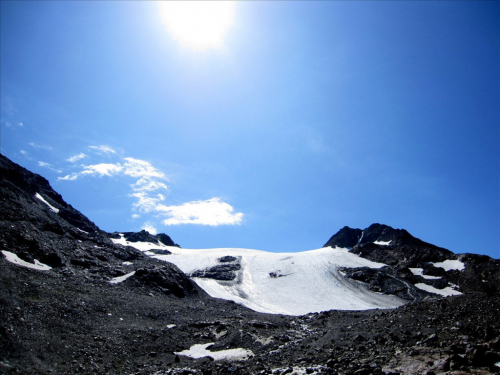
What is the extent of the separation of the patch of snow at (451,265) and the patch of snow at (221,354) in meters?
72.4

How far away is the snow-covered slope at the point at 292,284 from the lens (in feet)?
180

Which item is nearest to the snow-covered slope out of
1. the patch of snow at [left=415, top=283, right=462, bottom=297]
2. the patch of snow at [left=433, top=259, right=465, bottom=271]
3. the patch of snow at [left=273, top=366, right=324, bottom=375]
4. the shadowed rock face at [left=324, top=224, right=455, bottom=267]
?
the shadowed rock face at [left=324, top=224, right=455, bottom=267]

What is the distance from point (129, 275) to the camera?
1672 inches

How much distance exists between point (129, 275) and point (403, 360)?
125ft

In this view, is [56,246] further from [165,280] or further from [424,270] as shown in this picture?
[424,270]

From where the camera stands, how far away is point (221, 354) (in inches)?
773

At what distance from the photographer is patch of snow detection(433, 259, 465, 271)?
73.1 meters

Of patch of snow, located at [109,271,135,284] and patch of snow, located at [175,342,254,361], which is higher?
patch of snow, located at [109,271,135,284]

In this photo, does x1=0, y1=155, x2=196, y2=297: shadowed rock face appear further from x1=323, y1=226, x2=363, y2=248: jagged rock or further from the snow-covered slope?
x1=323, y1=226, x2=363, y2=248: jagged rock

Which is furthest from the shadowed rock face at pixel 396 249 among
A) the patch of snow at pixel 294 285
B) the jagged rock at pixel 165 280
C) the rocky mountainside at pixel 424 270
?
the jagged rock at pixel 165 280

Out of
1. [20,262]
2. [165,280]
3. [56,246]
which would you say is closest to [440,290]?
[165,280]

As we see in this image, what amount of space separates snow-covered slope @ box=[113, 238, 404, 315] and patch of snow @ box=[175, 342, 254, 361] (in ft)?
99.1

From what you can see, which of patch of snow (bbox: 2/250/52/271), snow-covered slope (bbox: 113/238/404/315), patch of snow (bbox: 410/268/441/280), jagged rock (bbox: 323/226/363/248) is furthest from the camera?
jagged rock (bbox: 323/226/363/248)

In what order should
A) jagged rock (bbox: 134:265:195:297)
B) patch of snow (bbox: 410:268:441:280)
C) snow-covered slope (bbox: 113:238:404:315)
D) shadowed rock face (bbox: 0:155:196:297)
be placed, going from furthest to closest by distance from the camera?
1. patch of snow (bbox: 410:268:441:280)
2. snow-covered slope (bbox: 113:238:404:315)
3. jagged rock (bbox: 134:265:195:297)
4. shadowed rock face (bbox: 0:155:196:297)
